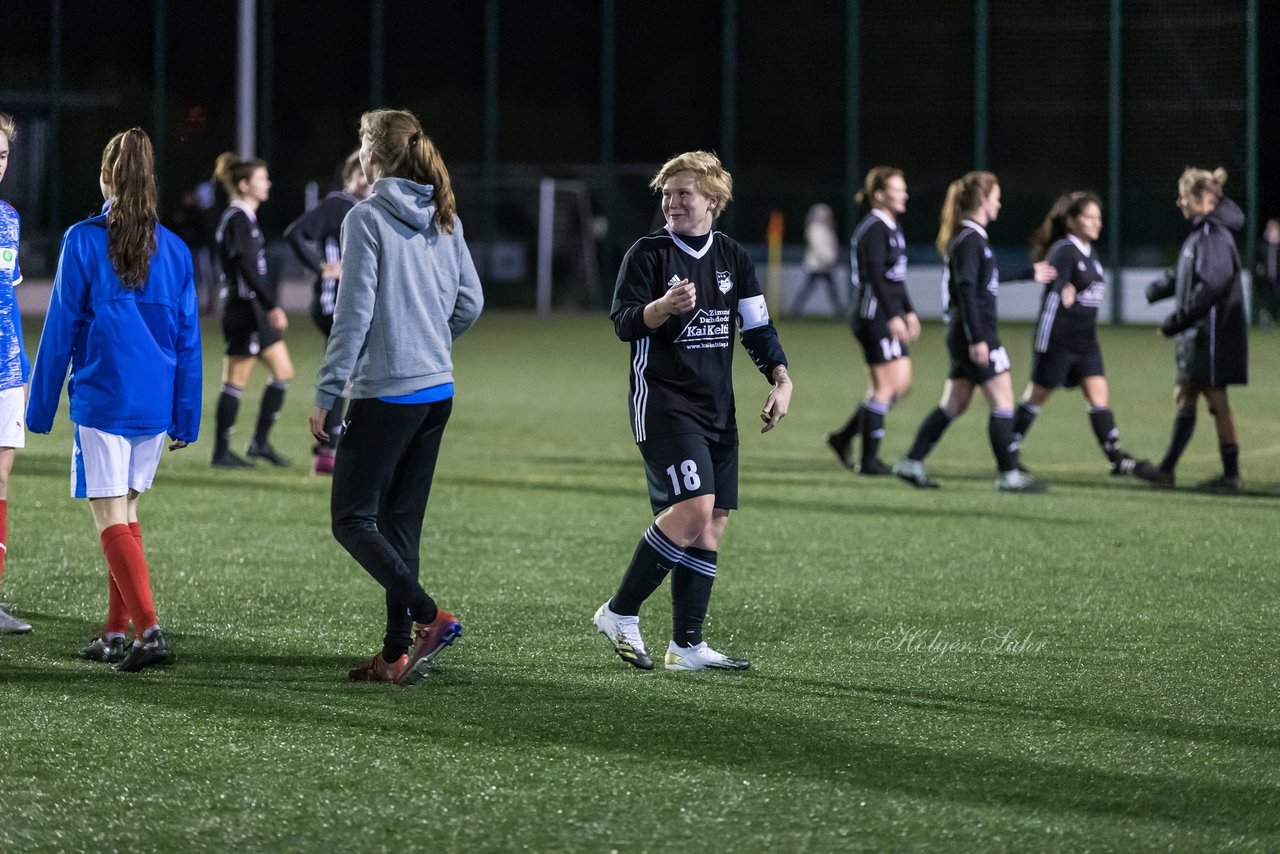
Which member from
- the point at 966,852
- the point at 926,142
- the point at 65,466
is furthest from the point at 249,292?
the point at 926,142

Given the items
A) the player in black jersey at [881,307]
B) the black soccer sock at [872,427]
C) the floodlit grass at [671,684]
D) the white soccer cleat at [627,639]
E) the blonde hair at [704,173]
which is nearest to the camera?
the floodlit grass at [671,684]

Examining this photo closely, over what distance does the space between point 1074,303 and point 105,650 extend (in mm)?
6847

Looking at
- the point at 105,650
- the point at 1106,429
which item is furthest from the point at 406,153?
the point at 1106,429

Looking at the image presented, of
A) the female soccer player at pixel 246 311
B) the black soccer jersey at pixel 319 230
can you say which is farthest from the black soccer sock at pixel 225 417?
the black soccer jersey at pixel 319 230

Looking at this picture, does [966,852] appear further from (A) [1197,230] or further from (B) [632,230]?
(B) [632,230]

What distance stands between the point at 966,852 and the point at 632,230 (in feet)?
89.4

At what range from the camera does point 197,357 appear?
5840 mm

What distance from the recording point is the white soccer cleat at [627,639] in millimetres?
5836

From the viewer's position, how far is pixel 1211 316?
10500mm

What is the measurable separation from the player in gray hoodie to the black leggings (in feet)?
19.8

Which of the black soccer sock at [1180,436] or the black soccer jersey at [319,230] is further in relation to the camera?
the black soccer sock at [1180,436]

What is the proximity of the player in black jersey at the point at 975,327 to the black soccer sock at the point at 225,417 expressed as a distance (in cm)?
419

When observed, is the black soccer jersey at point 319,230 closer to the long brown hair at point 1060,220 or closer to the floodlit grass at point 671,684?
the floodlit grass at point 671,684

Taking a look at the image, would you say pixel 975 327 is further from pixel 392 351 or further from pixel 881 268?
pixel 392 351
